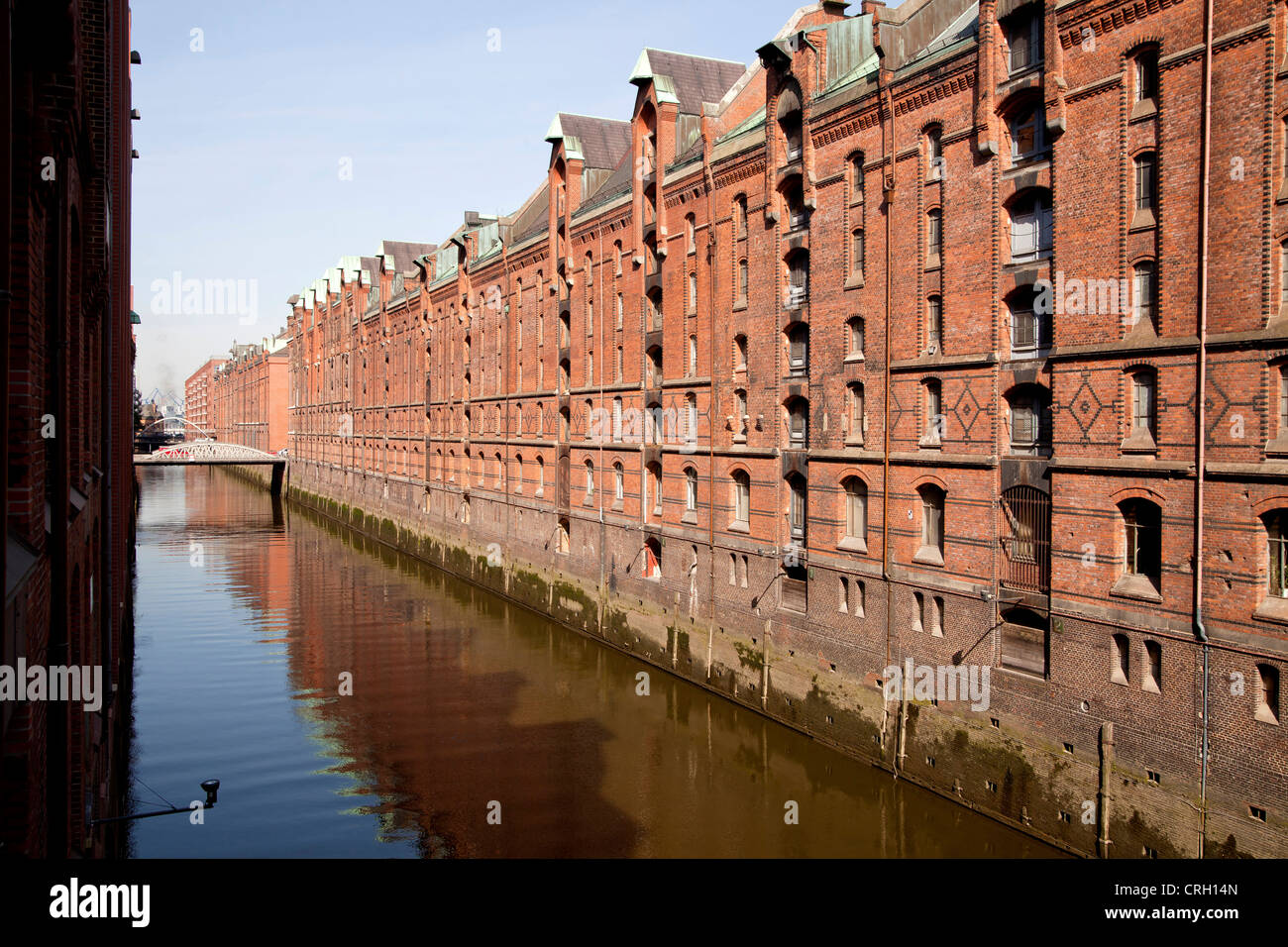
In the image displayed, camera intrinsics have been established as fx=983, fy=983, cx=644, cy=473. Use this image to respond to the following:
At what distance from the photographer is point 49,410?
7.53 m

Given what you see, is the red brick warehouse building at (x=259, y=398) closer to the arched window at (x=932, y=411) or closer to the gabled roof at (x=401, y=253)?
the gabled roof at (x=401, y=253)

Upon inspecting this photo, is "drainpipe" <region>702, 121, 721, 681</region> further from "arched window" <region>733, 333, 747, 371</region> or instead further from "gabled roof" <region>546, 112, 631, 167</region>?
"gabled roof" <region>546, 112, 631, 167</region>

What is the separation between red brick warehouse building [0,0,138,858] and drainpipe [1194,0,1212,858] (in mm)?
12501

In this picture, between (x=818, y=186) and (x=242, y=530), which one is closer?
(x=818, y=186)

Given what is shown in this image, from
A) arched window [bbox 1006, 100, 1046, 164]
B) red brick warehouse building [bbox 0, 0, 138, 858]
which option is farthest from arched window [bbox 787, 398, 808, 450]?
red brick warehouse building [bbox 0, 0, 138, 858]

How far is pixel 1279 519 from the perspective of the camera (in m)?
12.0

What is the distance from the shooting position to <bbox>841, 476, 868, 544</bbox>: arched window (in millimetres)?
19406

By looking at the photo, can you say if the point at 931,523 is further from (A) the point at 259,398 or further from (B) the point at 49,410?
(A) the point at 259,398

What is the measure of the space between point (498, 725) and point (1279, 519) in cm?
1563

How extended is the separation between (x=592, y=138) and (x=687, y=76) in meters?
7.29

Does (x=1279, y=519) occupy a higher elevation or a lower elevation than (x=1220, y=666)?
higher

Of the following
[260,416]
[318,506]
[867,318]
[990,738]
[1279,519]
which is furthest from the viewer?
[260,416]
